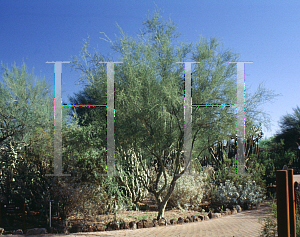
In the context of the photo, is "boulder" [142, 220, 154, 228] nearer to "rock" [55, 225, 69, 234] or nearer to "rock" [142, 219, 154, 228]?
"rock" [142, 219, 154, 228]

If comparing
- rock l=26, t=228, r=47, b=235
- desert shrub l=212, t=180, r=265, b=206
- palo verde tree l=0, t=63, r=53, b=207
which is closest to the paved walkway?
rock l=26, t=228, r=47, b=235

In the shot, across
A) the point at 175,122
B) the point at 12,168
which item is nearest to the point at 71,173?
the point at 12,168

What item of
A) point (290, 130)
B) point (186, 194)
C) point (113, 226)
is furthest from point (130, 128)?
point (290, 130)

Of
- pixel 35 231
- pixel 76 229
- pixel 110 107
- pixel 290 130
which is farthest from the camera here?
pixel 290 130

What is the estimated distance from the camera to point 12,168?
843 cm

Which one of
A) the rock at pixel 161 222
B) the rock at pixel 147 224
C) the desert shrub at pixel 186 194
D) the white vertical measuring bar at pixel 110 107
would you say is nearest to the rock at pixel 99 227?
the rock at pixel 147 224

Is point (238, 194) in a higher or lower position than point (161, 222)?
higher

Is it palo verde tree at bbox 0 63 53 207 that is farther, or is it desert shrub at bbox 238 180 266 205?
desert shrub at bbox 238 180 266 205

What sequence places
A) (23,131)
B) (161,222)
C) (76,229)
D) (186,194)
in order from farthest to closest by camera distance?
(23,131) → (186,194) → (161,222) → (76,229)

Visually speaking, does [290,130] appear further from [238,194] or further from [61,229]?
[61,229]

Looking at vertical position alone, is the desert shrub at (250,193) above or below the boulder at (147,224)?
above

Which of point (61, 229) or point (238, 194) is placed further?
point (238, 194)

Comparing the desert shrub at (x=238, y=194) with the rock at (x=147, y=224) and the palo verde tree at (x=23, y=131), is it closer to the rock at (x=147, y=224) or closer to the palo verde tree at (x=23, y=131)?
the rock at (x=147, y=224)

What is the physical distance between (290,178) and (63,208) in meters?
5.80
